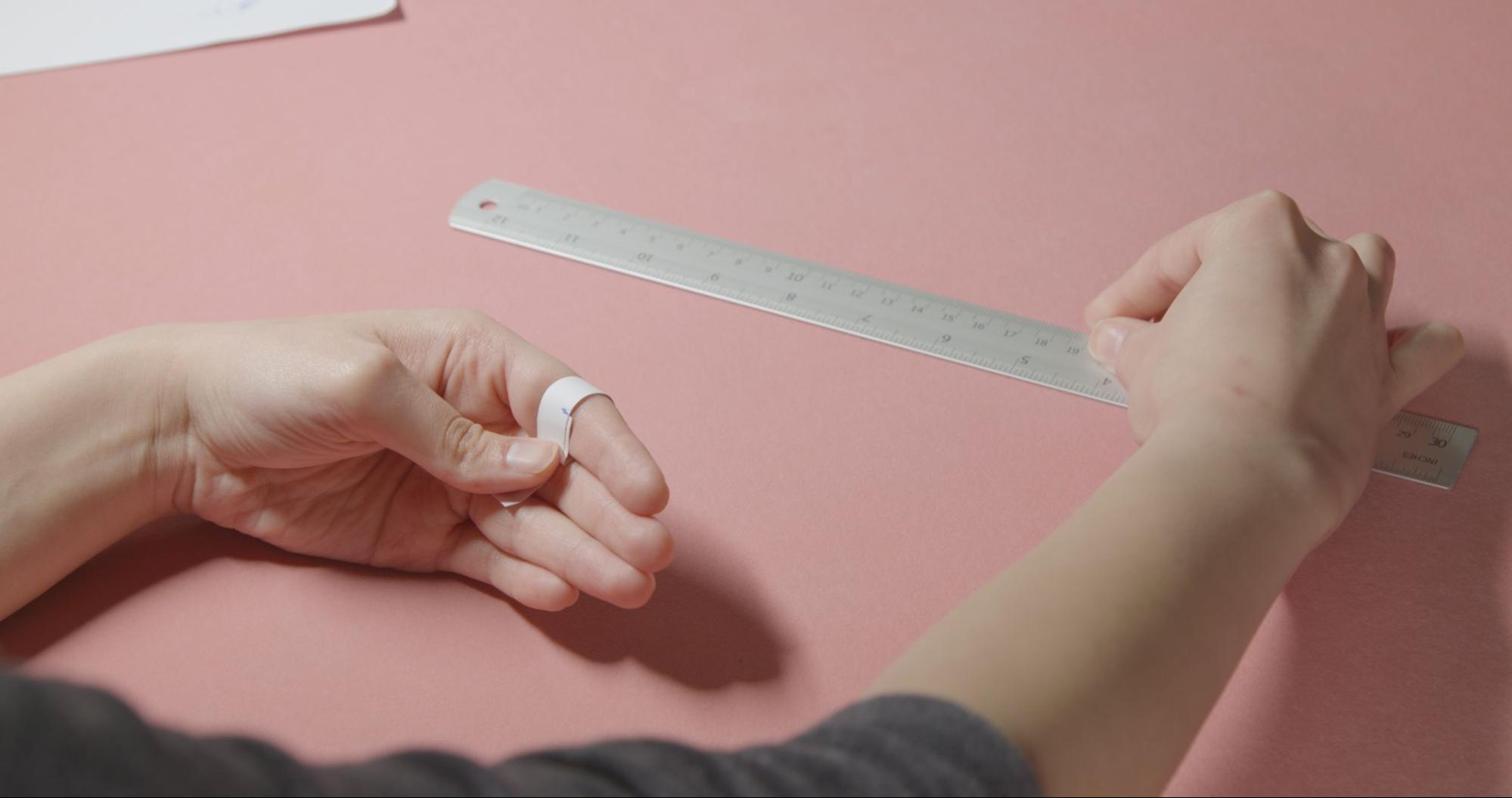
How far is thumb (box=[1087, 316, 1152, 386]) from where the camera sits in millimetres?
1064

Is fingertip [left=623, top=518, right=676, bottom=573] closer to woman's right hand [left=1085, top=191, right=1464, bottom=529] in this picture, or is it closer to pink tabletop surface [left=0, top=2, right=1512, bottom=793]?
pink tabletop surface [left=0, top=2, right=1512, bottom=793]

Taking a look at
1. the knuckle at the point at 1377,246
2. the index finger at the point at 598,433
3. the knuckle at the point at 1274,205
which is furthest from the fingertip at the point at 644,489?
the knuckle at the point at 1377,246

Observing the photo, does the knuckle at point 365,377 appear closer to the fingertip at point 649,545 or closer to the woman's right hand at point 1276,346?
the fingertip at point 649,545

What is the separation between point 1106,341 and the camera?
1147mm

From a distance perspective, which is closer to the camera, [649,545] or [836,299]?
[649,545]

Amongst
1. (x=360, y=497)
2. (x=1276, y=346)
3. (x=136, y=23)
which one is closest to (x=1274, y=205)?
(x=1276, y=346)

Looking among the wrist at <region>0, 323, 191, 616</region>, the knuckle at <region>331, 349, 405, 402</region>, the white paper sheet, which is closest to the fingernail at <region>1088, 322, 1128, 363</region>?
the knuckle at <region>331, 349, 405, 402</region>

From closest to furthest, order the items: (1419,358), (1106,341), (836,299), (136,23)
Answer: (1419,358), (1106,341), (836,299), (136,23)

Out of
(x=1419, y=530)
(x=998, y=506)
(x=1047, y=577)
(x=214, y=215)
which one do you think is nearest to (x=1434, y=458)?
(x=1419, y=530)

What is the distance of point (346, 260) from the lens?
1.36 m

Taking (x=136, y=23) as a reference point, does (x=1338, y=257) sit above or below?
below

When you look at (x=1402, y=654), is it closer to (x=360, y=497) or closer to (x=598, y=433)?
(x=598, y=433)

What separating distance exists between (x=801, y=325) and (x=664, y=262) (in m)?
0.19

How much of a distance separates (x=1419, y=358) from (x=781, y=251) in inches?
26.9
